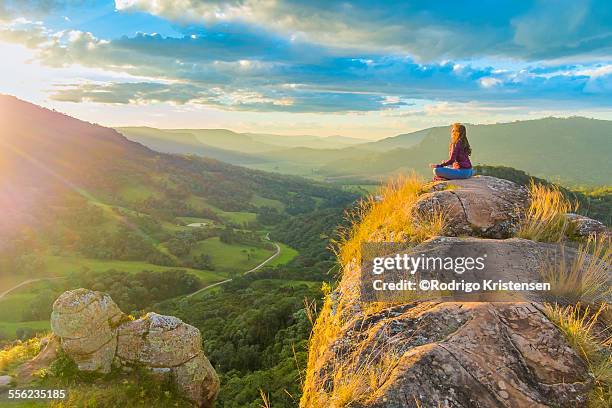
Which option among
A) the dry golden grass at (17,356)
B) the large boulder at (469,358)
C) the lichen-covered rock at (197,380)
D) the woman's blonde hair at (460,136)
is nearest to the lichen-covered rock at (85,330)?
the dry golden grass at (17,356)

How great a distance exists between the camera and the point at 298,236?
559 ft

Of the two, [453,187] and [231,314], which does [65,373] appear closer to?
[453,187]

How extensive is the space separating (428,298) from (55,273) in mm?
125413

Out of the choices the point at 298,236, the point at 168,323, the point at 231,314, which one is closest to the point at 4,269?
the point at 231,314

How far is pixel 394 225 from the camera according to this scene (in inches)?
374

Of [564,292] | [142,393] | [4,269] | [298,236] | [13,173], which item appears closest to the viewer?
[564,292]

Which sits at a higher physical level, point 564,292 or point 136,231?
point 564,292

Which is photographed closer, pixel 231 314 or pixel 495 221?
pixel 495 221

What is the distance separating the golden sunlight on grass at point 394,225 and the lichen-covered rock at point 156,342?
13.0 meters

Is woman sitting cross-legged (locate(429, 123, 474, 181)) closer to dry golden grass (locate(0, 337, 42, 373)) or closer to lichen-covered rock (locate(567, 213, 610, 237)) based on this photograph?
lichen-covered rock (locate(567, 213, 610, 237))

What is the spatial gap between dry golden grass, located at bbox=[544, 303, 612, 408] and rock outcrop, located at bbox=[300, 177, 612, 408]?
0.11 meters

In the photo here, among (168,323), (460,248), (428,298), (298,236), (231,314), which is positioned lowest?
(298,236)

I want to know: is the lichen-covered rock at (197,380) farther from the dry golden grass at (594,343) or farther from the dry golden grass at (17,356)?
the dry golden grass at (594,343)

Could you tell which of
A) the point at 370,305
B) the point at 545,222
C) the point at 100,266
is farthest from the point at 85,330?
the point at 100,266
